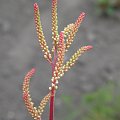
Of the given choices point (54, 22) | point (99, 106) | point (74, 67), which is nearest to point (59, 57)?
point (54, 22)

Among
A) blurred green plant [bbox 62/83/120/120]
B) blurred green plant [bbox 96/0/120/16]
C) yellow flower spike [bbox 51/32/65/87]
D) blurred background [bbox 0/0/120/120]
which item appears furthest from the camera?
blurred green plant [bbox 96/0/120/16]

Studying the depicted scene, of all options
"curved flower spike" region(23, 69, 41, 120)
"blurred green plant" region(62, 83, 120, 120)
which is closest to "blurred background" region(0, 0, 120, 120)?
"blurred green plant" region(62, 83, 120, 120)

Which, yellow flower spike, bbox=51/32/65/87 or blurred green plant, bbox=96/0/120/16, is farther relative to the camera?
blurred green plant, bbox=96/0/120/16

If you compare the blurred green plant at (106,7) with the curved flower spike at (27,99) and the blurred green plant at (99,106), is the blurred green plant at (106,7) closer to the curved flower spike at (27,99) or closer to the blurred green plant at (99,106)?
the blurred green plant at (99,106)

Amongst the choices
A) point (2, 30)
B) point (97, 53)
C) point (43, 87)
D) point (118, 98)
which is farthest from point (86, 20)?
point (118, 98)

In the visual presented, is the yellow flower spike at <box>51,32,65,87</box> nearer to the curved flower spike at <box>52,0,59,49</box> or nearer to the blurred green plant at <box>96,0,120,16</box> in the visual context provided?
the curved flower spike at <box>52,0,59,49</box>

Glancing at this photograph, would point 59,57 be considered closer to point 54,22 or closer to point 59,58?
point 59,58

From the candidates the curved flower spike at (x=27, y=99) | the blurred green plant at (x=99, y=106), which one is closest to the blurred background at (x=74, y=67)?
the blurred green plant at (x=99, y=106)

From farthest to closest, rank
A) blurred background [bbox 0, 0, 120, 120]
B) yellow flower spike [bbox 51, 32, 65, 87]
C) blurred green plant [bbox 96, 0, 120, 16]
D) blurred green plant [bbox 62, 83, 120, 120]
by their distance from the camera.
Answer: blurred green plant [bbox 96, 0, 120, 16], blurred background [bbox 0, 0, 120, 120], blurred green plant [bbox 62, 83, 120, 120], yellow flower spike [bbox 51, 32, 65, 87]
